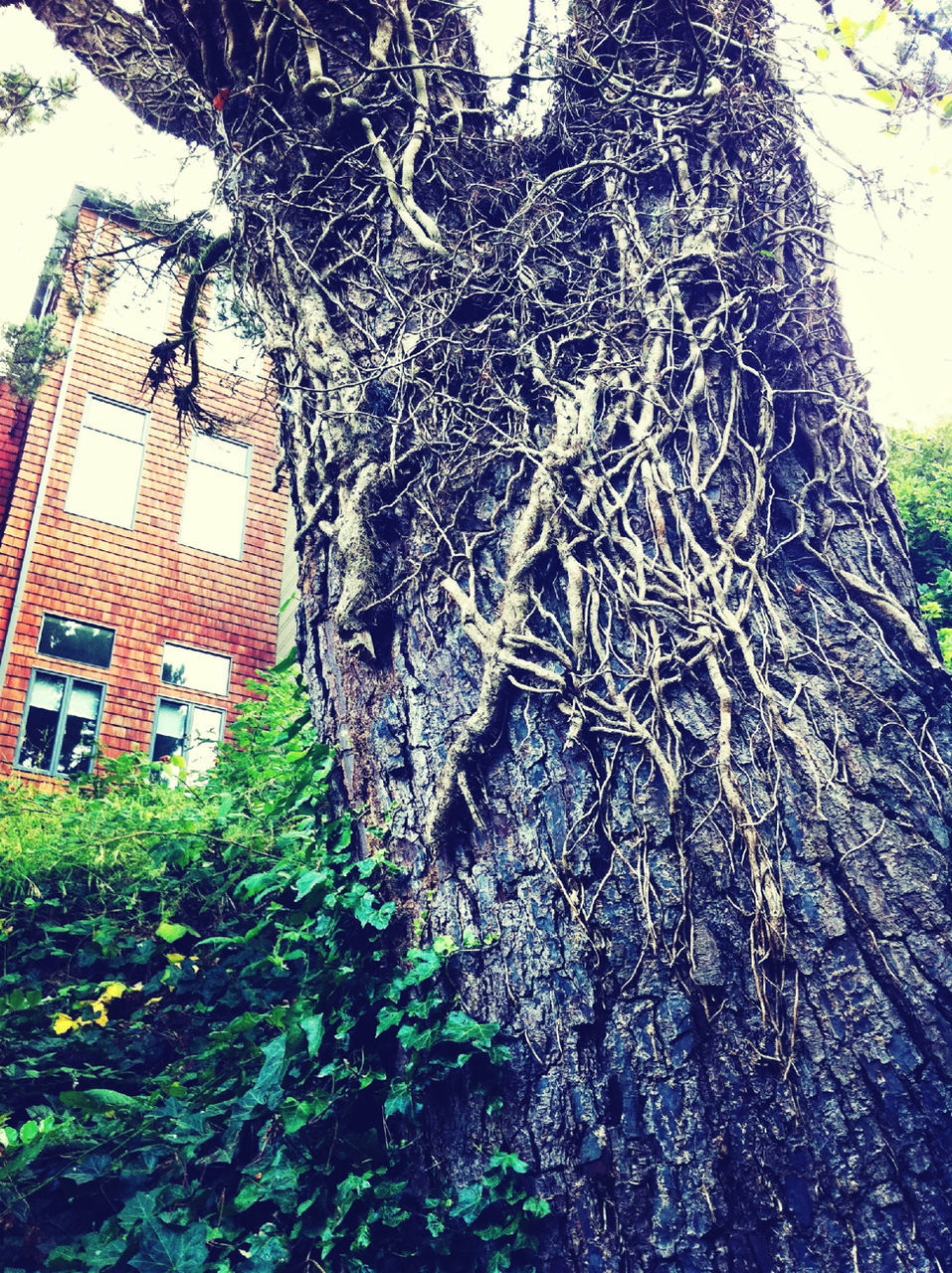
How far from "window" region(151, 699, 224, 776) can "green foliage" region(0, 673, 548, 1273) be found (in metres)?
6.28

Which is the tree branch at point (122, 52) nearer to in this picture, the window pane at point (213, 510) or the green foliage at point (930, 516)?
the green foliage at point (930, 516)

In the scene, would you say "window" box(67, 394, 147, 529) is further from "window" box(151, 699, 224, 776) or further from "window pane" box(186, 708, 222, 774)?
"window pane" box(186, 708, 222, 774)

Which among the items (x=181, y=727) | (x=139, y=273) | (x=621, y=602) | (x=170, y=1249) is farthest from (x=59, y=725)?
(x=621, y=602)

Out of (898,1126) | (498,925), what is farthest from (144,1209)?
(898,1126)

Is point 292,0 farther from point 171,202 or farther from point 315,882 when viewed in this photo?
point 315,882

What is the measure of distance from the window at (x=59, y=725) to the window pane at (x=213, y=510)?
90.5 inches

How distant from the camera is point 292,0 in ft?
10.3

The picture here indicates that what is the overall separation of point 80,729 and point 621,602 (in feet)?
27.5

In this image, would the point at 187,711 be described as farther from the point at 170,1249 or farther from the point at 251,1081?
the point at 170,1249

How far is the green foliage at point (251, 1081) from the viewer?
194 cm

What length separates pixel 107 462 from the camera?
10.4m

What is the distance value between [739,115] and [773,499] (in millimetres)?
1560

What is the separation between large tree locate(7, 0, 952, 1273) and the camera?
1.78 meters

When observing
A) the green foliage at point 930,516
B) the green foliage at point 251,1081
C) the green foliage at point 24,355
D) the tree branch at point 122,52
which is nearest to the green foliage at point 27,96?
the tree branch at point 122,52
